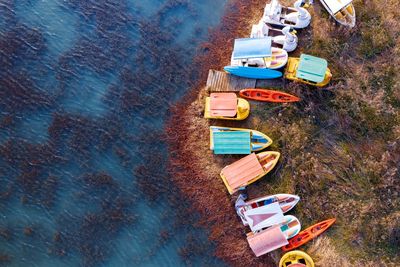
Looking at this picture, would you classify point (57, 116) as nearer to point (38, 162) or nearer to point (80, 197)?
point (38, 162)

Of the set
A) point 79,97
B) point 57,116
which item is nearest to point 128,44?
point 79,97

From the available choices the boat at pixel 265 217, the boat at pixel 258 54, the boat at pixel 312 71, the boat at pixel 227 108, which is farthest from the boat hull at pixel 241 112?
the boat at pixel 265 217

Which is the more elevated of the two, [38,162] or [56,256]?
[38,162]

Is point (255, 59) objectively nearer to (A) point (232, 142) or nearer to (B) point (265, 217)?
(A) point (232, 142)

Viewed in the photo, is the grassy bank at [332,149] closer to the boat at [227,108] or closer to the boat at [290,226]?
the boat at [290,226]

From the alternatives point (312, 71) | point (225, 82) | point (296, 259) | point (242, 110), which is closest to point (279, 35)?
point (312, 71)
